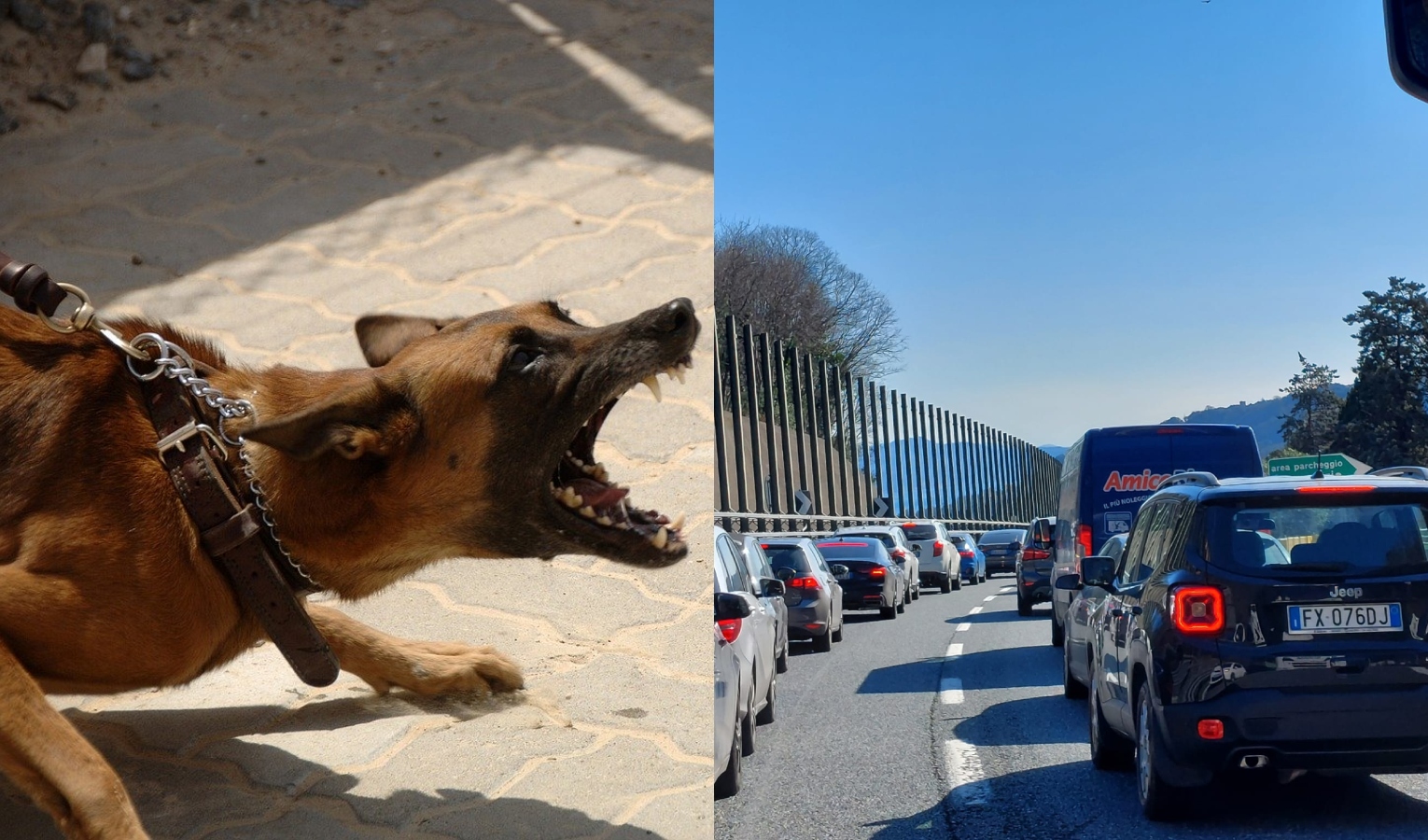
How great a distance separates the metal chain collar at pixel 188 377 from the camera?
3225 millimetres

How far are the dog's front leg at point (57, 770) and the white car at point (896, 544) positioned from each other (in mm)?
16712

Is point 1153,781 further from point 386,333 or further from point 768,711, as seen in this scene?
point 386,333

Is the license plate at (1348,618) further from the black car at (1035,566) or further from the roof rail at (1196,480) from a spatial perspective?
the black car at (1035,566)

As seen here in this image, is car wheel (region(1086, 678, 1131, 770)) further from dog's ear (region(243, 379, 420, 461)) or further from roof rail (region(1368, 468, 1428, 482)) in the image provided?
dog's ear (region(243, 379, 420, 461))

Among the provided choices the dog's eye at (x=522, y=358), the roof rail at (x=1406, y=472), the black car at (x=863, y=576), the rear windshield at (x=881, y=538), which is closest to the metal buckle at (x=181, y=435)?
the dog's eye at (x=522, y=358)

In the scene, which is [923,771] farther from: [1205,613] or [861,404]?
[861,404]

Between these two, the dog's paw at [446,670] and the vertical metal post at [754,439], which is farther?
the vertical metal post at [754,439]

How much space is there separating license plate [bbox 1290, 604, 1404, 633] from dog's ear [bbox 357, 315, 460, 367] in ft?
11.5

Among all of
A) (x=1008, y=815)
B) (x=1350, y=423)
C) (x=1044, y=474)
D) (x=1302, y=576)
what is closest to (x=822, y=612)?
Result: (x=1008, y=815)

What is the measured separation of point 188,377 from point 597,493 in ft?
3.42

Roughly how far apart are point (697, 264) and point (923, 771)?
3.29m

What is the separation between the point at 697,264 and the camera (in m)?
8.29

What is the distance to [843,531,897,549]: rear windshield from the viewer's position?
1931 cm

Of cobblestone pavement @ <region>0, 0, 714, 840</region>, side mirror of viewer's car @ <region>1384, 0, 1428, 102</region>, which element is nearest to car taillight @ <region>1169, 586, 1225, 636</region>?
cobblestone pavement @ <region>0, 0, 714, 840</region>
